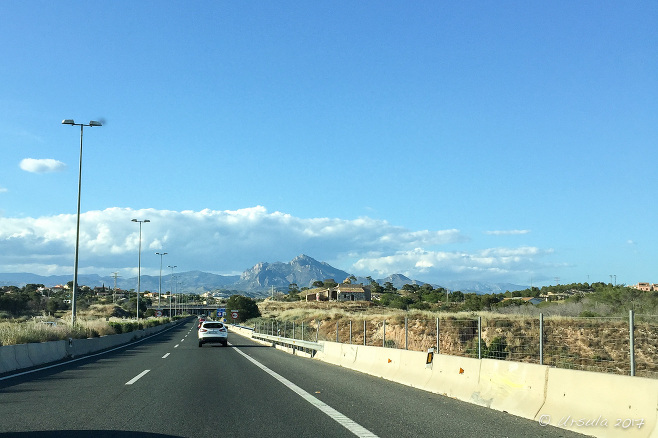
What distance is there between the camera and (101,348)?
30.6 m

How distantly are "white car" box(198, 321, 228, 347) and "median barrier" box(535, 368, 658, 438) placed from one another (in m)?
28.0

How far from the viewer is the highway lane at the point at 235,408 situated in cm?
791

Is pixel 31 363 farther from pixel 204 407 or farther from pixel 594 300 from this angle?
pixel 594 300

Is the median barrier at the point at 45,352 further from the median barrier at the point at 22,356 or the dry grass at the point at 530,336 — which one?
the dry grass at the point at 530,336

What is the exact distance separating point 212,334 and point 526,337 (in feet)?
63.2

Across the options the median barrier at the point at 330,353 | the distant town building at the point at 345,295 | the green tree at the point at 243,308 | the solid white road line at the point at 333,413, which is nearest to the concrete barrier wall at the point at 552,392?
the solid white road line at the point at 333,413

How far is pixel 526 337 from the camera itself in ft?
119

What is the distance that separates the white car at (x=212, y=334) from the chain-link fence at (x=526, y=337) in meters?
3.84

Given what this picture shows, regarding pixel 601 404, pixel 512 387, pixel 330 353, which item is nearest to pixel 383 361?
pixel 330 353

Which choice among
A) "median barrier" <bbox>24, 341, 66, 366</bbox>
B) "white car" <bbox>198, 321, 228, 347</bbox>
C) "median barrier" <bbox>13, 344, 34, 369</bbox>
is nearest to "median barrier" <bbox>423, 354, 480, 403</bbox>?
"median barrier" <bbox>13, 344, 34, 369</bbox>

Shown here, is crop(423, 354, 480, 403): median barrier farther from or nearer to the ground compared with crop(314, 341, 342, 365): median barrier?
farther from the ground

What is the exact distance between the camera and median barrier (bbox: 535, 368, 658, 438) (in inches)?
259

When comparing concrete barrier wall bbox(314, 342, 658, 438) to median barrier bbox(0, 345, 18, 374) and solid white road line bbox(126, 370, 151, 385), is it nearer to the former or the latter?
solid white road line bbox(126, 370, 151, 385)

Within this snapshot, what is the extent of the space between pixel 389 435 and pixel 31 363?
15857 millimetres
